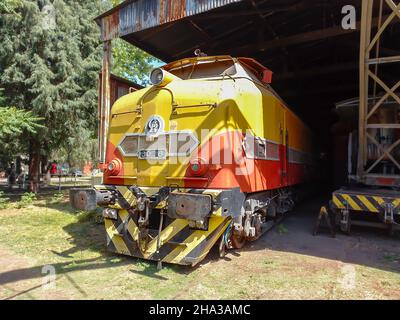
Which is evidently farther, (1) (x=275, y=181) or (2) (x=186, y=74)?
(1) (x=275, y=181)

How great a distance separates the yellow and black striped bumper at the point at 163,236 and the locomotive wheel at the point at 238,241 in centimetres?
66

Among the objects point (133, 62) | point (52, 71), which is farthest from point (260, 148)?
point (133, 62)

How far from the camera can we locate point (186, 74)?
611cm

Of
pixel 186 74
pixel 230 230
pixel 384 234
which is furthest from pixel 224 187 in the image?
pixel 384 234

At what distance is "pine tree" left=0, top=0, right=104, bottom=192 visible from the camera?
460 inches

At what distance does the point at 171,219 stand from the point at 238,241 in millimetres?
1439

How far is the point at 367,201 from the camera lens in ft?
21.9

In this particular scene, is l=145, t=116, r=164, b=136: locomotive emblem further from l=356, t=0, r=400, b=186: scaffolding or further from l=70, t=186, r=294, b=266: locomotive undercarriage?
l=356, t=0, r=400, b=186: scaffolding

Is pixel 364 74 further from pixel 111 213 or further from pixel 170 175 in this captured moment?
pixel 111 213

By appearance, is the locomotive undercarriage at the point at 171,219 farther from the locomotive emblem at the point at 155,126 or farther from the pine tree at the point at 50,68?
the pine tree at the point at 50,68

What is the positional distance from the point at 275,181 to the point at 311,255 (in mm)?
1509

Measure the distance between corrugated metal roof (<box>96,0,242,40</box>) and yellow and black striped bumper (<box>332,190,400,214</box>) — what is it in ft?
15.4
